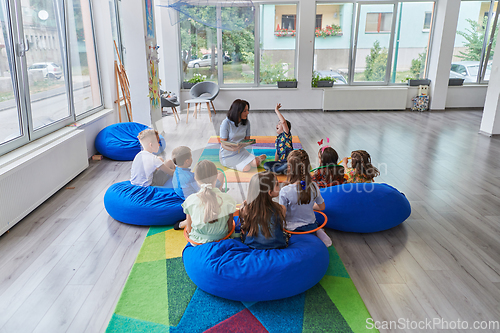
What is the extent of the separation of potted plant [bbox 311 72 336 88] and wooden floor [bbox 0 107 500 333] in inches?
194

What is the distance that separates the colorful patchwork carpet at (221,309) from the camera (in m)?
2.18

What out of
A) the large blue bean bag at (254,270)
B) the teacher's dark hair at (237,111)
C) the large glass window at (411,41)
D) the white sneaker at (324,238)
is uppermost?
the large glass window at (411,41)

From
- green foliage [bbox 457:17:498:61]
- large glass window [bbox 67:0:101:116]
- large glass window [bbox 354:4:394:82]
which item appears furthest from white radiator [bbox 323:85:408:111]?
large glass window [bbox 67:0:101:116]

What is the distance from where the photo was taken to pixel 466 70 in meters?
10.0

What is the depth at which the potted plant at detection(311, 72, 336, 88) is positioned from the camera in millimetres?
9820

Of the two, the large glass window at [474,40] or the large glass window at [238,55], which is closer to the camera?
the large glass window at [474,40]

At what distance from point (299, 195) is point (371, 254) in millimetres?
808

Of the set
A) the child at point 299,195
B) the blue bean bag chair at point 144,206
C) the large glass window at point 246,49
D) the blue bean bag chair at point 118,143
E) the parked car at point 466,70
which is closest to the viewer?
the child at point 299,195

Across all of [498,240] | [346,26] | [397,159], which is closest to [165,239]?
[498,240]

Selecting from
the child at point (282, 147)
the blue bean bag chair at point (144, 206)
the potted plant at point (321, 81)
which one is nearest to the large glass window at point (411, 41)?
the potted plant at point (321, 81)

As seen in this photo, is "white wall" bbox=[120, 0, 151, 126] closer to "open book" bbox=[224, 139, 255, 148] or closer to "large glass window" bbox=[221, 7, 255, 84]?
"open book" bbox=[224, 139, 255, 148]

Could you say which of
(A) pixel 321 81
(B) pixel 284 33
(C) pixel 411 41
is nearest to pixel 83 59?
(B) pixel 284 33

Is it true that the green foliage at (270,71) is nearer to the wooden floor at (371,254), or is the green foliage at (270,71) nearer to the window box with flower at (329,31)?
the window box with flower at (329,31)

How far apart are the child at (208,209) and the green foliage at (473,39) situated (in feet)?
32.3
